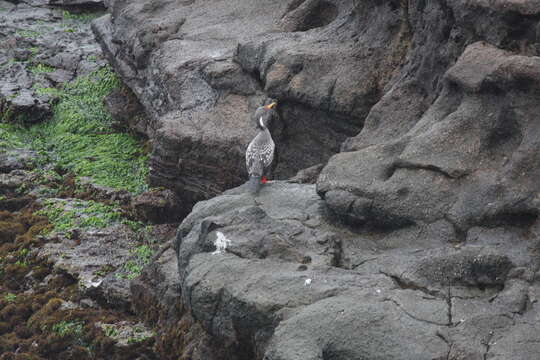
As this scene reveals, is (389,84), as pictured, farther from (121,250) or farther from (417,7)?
(121,250)

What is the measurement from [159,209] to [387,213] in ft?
27.1

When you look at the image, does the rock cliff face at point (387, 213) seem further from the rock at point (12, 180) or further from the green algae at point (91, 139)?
the rock at point (12, 180)

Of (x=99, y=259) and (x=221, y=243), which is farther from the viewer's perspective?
(x=99, y=259)

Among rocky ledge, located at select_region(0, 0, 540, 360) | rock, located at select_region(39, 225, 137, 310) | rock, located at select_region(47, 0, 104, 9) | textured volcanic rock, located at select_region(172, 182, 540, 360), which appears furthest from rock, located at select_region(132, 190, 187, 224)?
rock, located at select_region(47, 0, 104, 9)

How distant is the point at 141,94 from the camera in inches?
790

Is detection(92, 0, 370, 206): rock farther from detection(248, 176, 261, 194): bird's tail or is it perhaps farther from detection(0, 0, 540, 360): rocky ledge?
detection(248, 176, 261, 194): bird's tail

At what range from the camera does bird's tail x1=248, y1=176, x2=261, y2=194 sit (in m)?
11.3

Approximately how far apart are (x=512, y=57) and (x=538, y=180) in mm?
1810

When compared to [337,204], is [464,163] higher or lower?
higher

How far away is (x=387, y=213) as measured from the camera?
9.38 metres

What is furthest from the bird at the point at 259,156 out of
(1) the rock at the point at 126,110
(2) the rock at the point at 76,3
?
(2) the rock at the point at 76,3

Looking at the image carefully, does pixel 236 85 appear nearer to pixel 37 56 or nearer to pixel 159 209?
pixel 159 209

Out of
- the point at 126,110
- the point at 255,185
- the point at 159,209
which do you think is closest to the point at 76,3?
the point at 126,110

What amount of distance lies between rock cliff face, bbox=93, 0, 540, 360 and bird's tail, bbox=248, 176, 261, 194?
0.24 meters
